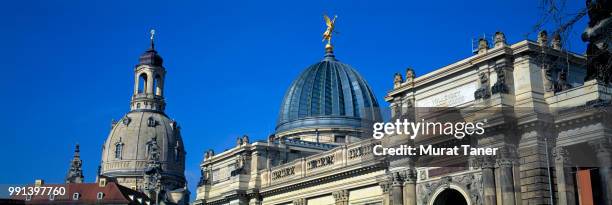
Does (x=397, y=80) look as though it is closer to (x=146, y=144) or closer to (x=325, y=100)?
(x=325, y=100)

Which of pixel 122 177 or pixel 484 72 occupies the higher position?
pixel 122 177

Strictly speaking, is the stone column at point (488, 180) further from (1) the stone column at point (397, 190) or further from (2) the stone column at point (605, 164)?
(1) the stone column at point (397, 190)

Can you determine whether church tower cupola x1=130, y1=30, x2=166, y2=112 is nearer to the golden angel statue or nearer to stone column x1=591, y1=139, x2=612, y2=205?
the golden angel statue

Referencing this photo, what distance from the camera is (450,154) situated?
3672cm

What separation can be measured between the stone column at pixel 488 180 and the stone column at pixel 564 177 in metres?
2.96

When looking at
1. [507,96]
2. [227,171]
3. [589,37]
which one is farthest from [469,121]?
[227,171]

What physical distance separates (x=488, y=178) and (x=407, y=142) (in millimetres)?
6682

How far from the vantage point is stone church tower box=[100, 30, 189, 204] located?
4099 inches

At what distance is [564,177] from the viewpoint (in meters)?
31.4

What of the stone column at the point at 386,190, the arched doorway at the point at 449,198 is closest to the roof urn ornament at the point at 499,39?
the arched doorway at the point at 449,198

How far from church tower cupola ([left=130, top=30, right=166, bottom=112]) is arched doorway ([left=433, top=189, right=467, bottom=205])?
266 feet

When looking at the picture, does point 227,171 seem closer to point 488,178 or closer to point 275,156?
point 275,156

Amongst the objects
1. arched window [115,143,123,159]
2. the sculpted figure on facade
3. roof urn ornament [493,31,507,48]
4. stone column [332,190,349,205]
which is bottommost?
the sculpted figure on facade

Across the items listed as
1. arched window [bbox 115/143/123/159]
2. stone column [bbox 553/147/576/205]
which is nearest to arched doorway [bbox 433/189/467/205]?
stone column [bbox 553/147/576/205]
